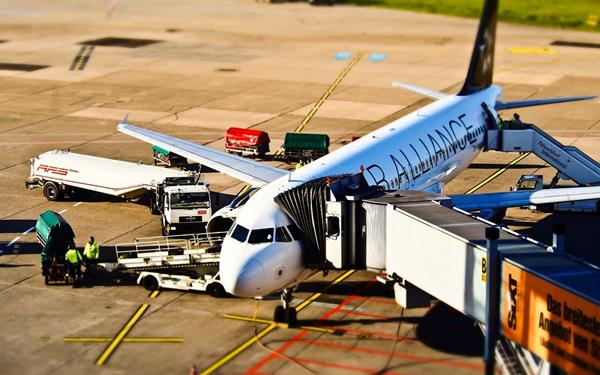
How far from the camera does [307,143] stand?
7094cm

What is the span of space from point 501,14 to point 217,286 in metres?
110

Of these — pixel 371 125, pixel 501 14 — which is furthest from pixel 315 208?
pixel 501 14

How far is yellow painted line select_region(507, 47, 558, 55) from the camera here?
115 meters

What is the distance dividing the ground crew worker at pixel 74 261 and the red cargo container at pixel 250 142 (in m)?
26.2

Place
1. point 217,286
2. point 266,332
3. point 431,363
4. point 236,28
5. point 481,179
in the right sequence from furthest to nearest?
point 236,28
point 481,179
point 217,286
point 266,332
point 431,363

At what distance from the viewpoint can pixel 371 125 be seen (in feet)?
266

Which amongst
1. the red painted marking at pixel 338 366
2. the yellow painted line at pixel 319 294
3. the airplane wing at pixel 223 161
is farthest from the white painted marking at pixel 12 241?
the red painted marking at pixel 338 366

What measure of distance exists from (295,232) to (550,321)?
13269 mm

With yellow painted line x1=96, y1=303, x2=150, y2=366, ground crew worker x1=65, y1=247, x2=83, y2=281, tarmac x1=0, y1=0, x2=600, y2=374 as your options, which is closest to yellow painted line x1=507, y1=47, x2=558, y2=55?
tarmac x1=0, y1=0, x2=600, y2=374

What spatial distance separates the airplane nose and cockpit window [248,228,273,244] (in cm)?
120

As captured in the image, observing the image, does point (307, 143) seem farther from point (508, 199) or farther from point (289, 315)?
point (289, 315)

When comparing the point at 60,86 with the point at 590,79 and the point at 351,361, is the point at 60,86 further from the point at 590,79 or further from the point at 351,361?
the point at 351,361

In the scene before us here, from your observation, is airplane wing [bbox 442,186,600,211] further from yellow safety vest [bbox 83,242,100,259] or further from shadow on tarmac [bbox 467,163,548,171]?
shadow on tarmac [bbox 467,163,548,171]

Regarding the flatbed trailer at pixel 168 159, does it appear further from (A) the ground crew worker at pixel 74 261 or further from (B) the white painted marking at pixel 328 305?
(B) the white painted marking at pixel 328 305
